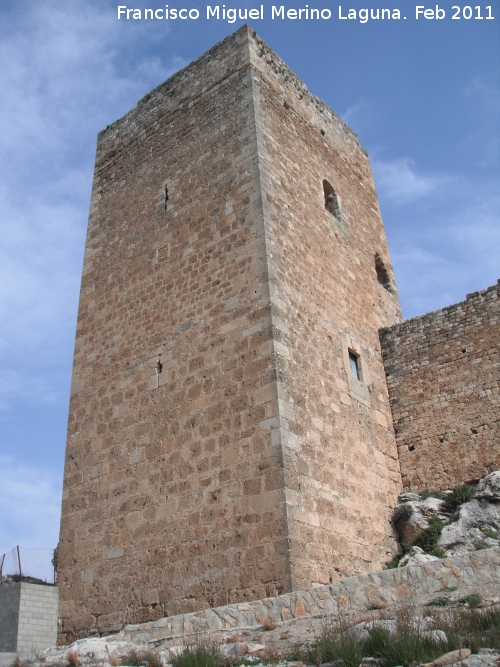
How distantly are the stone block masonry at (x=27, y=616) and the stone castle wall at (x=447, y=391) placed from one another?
593 cm

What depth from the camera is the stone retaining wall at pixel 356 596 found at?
5.59 metres

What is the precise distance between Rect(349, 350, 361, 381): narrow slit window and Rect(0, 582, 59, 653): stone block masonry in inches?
223

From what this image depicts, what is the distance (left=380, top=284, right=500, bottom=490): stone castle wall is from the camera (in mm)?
8914

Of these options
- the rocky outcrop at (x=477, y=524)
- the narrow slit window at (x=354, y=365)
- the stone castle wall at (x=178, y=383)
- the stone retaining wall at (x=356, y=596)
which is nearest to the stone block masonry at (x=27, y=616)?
the stone castle wall at (x=178, y=383)

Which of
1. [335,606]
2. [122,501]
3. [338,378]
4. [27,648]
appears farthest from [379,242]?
[27,648]

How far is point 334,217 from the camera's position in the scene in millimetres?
10492

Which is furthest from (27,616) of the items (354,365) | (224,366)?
(354,365)

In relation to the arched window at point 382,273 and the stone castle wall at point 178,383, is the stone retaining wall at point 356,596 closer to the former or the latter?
the stone castle wall at point 178,383

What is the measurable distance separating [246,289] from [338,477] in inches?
94.8

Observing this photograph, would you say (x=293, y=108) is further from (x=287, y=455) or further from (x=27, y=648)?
(x=27, y=648)

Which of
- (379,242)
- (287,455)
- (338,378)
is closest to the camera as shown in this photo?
(287,455)

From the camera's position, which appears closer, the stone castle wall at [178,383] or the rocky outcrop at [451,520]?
the stone castle wall at [178,383]

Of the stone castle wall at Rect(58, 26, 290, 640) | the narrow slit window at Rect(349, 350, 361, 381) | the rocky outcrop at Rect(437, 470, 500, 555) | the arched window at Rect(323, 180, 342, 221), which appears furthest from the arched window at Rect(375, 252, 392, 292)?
the rocky outcrop at Rect(437, 470, 500, 555)

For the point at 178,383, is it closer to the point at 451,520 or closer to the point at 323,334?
the point at 323,334
